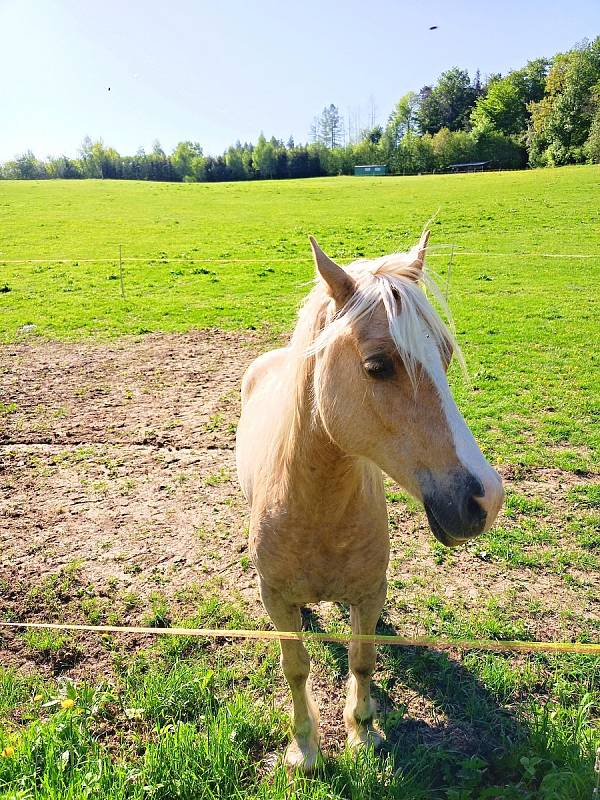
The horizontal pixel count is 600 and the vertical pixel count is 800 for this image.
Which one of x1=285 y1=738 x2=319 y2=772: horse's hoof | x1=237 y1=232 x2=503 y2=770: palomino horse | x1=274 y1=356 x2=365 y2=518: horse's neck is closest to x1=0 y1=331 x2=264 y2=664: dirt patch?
x1=285 y1=738 x2=319 y2=772: horse's hoof

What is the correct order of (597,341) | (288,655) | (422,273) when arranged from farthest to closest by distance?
(597,341) → (288,655) → (422,273)

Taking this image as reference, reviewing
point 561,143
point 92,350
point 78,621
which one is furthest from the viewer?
point 561,143

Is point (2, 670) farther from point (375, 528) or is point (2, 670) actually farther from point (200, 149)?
point (200, 149)

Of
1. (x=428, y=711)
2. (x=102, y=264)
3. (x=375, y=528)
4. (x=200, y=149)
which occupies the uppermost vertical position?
(x=200, y=149)

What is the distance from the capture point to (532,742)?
2.75 metres

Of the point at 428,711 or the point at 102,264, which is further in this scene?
the point at 102,264

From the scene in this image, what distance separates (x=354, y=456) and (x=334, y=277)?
0.78 meters

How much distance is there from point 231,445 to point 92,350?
5169 millimetres

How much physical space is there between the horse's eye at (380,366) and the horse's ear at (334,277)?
0.98 feet

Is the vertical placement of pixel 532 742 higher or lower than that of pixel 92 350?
lower

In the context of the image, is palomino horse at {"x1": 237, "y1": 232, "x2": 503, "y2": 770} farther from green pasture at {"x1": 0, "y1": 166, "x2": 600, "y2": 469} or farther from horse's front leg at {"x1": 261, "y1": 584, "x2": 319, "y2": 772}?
green pasture at {"x1": 0, "y1": 166, "x2": 600, "y2": 469}

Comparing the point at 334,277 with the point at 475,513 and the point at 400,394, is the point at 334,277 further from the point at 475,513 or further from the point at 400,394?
the point at 475,513

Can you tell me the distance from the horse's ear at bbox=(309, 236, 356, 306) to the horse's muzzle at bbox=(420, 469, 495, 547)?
30.4 inches

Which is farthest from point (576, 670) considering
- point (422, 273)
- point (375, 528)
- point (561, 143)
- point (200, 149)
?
point (200, 149)
